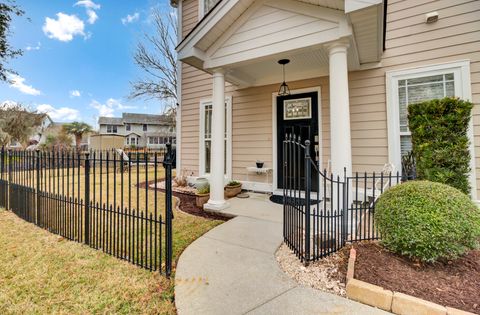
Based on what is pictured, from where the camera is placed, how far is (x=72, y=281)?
2.63 m

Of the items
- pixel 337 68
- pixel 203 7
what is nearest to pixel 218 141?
pixel 337 68

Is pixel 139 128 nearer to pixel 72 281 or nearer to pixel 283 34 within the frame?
pixel 283 34

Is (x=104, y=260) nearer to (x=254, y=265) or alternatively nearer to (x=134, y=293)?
(x=134, y=293)

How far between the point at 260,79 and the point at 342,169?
12.7ft

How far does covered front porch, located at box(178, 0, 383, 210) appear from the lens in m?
3.72

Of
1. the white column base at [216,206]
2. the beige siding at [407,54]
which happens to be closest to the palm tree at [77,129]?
the white column base at [216,206]

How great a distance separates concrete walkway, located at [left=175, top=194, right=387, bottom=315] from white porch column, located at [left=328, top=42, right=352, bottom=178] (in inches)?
59.9

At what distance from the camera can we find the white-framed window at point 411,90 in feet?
14.7

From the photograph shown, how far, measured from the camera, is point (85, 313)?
212 cm

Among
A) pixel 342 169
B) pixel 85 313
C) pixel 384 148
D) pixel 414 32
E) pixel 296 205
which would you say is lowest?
pixel 85 313

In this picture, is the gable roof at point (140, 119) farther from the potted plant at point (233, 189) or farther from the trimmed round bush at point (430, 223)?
the trimmed round bush at point (430, 223)

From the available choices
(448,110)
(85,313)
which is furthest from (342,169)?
(85,313)

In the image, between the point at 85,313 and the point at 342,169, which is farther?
the point at 342,169

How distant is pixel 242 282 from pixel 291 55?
397 cm
